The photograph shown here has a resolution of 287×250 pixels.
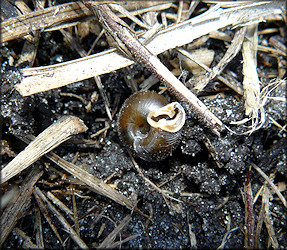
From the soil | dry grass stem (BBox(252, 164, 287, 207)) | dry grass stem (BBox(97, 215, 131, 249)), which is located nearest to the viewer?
dry grass stem (BBox(97, 215, 131, 249))

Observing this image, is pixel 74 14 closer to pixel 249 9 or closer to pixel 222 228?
pixel 249 9

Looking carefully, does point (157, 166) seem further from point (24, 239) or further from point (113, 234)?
point (24, 239)

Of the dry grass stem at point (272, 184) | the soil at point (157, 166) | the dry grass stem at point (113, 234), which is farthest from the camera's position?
the dry grass stem at point (272, 184)

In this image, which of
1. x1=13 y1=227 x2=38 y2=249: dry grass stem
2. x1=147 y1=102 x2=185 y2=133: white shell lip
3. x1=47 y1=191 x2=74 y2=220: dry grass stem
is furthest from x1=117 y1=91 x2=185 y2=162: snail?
x1=13 y1=227 x2=38 y2=249: dry grass stem

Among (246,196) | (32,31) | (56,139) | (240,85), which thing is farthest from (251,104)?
(32,31)

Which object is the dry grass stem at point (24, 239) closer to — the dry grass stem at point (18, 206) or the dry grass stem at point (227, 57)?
the dry grass stem at point (18, 206)

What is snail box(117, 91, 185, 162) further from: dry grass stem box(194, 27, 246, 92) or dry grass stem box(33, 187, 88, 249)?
dry grass stem box(33, 187, 88, 249)

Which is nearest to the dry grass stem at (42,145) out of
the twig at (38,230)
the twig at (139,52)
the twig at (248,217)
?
the twig at (38,230)
